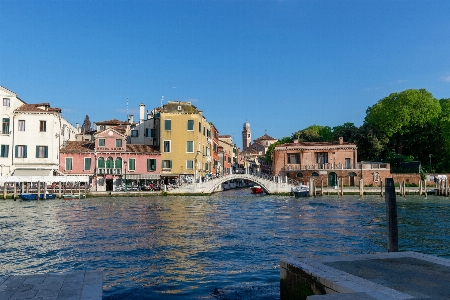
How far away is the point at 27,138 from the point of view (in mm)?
42094

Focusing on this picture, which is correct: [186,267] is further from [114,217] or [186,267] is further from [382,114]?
[382,114]

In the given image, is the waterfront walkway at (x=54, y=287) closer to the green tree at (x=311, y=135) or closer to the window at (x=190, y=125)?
the window at (x=190, y=125)

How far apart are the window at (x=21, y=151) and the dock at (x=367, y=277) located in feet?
131

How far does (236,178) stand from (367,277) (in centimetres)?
3837

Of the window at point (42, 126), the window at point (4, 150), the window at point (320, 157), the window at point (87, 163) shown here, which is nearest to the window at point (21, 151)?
the window at point (4, 150)

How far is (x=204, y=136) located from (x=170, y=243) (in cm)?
3759

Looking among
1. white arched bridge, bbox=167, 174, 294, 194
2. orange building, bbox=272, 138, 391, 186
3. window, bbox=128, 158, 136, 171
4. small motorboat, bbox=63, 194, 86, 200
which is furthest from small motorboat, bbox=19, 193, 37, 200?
orange building, bbox=272, 138, 391, 186

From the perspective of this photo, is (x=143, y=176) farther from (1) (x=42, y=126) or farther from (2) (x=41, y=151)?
(1) (x=42, y=126)

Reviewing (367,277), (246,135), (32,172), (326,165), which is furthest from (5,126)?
(246,135)

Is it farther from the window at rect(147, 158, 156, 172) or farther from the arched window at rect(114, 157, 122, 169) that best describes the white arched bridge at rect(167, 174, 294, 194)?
the arched window at rect(114, 157, 122, 169)

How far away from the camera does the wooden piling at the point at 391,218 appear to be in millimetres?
9742

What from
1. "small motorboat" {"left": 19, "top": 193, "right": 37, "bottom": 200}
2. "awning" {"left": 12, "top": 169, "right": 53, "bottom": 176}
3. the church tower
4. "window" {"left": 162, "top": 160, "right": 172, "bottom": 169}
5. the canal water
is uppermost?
the church tower

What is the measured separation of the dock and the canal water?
190 centimetres

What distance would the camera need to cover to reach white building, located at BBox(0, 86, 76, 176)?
1634 inches
